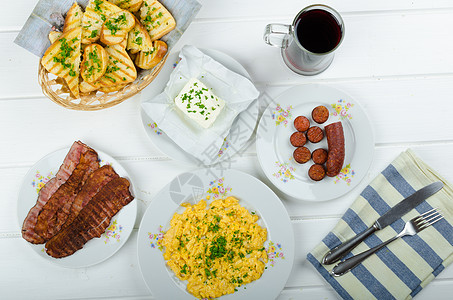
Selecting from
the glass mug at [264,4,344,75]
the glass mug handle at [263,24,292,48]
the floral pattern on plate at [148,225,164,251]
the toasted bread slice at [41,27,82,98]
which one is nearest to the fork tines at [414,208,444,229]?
the glass mug at [264,4,344,75]

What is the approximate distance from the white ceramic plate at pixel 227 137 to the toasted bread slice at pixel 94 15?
349 millimetres

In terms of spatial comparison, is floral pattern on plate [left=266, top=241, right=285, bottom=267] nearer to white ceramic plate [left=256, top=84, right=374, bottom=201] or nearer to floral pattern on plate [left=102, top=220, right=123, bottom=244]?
white ceramic plate [left=256, top=84, right=374, bottom=201]

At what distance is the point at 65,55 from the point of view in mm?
1595

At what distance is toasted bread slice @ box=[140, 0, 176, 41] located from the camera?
168 centimetres

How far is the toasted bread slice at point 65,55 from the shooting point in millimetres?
1592

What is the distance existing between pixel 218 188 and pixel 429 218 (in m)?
1.04

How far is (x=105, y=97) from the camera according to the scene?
1724 mm

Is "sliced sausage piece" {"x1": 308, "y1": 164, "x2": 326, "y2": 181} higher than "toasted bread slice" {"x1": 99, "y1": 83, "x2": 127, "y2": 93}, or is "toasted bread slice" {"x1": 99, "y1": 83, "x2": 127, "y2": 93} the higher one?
"sliced sausage piece" {"x1": 308, "y1": 164, "x2": 326, "y2": 181}

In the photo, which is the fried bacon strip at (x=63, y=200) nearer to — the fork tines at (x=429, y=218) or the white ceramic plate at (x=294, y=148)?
the white ceramic plate at (x=294, y=148)

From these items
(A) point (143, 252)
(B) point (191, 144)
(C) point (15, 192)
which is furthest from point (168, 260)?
(C) point (15, 192)

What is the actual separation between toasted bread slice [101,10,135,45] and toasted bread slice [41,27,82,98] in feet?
0.36

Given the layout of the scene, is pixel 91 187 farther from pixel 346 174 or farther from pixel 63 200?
pixel 346 174

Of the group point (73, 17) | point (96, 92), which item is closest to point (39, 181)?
point (96, 92)

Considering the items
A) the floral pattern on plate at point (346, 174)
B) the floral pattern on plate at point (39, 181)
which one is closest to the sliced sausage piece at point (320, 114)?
the floral pattern on plate at point (346, 174)
